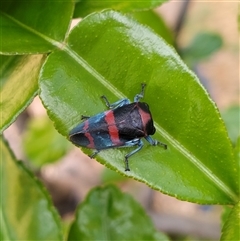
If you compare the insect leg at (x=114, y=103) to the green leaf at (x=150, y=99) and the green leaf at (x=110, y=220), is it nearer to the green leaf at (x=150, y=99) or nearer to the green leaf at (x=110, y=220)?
the green leaf at (x=150, y=99)

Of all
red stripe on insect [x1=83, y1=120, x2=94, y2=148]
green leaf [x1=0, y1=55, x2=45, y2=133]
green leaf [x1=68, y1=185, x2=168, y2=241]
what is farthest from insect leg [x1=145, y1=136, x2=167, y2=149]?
green leaf [x1=68, y1=185, x2=168, y2=241]

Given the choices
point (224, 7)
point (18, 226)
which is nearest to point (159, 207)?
point (224, 7)

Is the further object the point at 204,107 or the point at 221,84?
the point at 221,84

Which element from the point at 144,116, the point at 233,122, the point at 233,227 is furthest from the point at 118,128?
the point at 233,122

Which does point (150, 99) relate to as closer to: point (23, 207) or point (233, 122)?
point (23, 207)

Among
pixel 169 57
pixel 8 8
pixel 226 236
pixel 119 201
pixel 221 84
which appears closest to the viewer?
pixel 226 236

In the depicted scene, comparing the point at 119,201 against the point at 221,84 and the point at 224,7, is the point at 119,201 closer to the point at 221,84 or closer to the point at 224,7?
the point at 221,84

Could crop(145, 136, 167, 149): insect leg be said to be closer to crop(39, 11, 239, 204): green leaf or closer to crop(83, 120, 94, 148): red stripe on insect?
crop(39, 11, 239, 204): green leaf
